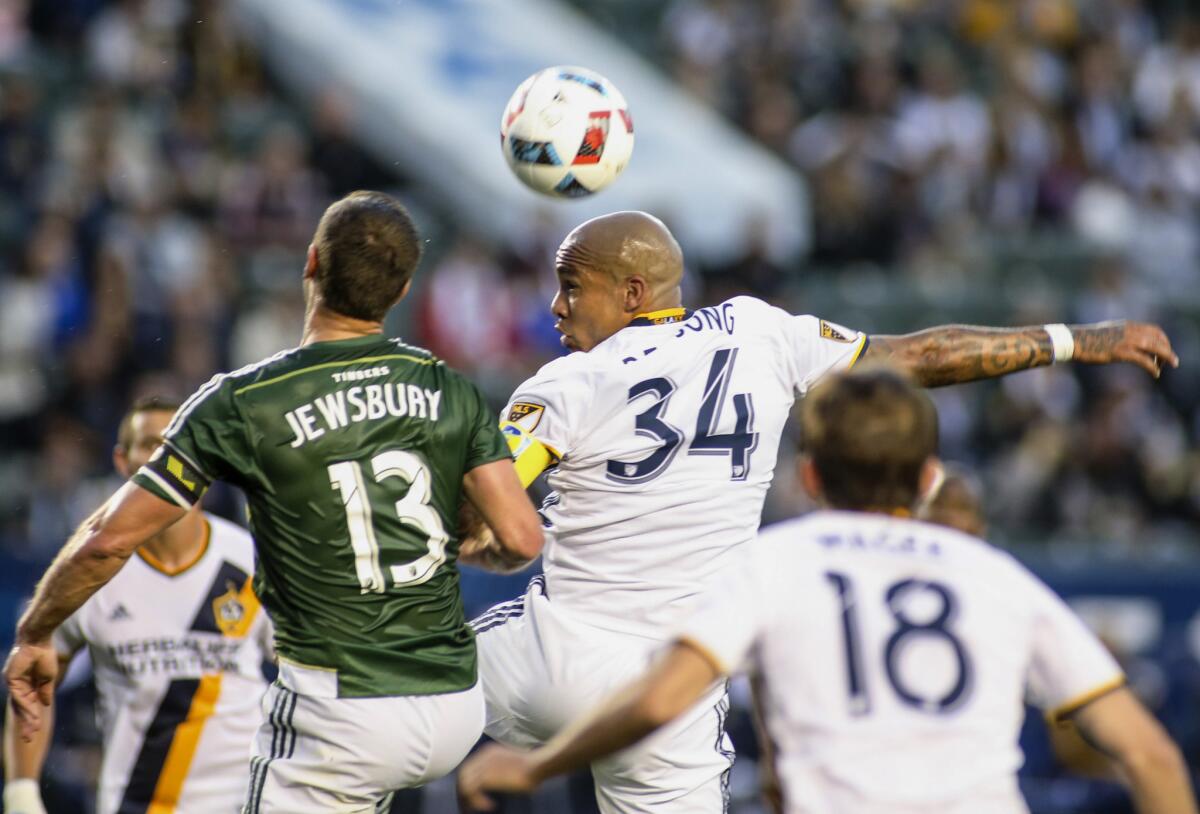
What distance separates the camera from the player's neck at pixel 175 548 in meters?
7.28

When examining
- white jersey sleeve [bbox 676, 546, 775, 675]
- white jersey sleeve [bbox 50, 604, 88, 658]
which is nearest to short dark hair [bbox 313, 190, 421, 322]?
white jersey sleeve [bbox 676, 546, 775, 675]

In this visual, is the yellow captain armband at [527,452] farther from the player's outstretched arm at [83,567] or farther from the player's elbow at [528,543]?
the player's outstretched arm at [83,567]

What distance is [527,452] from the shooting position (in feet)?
20.8

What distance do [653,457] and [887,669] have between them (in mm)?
2281

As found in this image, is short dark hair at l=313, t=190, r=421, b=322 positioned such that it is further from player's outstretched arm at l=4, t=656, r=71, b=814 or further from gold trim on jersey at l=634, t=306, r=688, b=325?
player's outstretched arm at l=4, t=656, r=71, b=814

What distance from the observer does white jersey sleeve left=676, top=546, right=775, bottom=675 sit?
430 centimetres

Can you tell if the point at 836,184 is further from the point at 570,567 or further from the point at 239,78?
the point at 570,567

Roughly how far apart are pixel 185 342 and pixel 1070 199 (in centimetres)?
1052

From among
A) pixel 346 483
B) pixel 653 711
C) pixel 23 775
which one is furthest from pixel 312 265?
pixel 23 775

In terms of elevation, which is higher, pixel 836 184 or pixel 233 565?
pixel 836 184

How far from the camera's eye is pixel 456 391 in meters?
5.92

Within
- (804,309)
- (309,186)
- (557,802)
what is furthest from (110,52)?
(557,802)

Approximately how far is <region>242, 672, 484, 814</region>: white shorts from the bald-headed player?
0.78 meters

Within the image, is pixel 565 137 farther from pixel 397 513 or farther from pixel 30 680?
pixel 30 680
